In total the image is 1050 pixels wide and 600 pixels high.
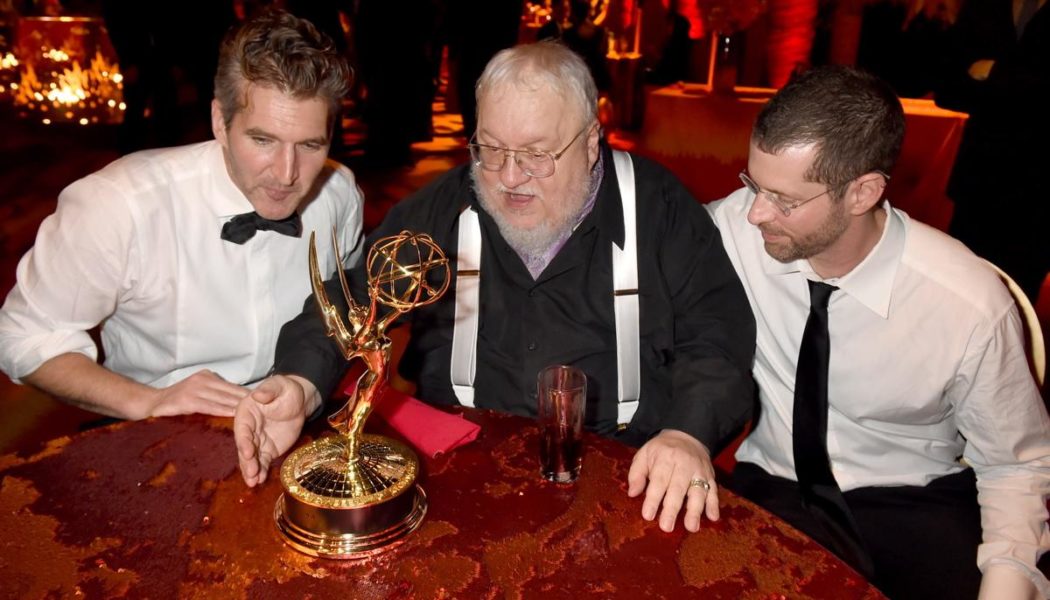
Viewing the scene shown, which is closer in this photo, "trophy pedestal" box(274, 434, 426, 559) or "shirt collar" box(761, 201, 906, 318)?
"trophy pedestal" box(274, 434, 426, 559)

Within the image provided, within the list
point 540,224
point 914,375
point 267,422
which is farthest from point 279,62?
point 914,375

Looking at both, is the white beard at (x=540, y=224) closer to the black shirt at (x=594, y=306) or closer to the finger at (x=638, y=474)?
the black shirt at (x=594, y=306)

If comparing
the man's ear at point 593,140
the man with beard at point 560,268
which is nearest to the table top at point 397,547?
the man with beard at point 560,268

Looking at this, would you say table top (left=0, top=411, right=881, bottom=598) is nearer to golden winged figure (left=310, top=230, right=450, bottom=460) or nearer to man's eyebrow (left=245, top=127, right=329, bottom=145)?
golden winged figure (left=310, top=230, right=450, bottom=460)

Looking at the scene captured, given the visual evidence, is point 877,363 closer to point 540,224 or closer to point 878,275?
point 878,275

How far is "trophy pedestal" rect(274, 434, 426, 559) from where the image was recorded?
1263 mm

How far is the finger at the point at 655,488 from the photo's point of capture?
1.39 meters

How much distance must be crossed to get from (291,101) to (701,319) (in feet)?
3.65

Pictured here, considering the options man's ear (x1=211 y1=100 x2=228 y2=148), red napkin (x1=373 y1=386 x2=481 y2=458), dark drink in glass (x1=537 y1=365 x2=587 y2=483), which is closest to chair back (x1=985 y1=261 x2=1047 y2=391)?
dark drink in glass (x1=537 y1=365 x2=587 y2=483)

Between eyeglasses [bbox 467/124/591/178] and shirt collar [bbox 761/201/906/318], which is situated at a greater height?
eyeglasses [bbox 467/124/591/178]

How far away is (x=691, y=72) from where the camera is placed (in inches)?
339

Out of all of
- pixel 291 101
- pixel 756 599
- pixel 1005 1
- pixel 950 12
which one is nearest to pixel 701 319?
pixel 756 599

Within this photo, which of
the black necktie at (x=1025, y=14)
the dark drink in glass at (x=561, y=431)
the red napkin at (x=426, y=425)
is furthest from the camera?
the black necktie at (x=1025, y=14)

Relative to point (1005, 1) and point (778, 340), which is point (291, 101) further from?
point (1005, 1)
